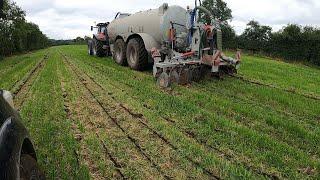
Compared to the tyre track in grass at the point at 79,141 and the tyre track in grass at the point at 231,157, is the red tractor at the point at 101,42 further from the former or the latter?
the tyre track in grass at the point at 231,157

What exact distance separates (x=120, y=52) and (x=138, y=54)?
2.56m

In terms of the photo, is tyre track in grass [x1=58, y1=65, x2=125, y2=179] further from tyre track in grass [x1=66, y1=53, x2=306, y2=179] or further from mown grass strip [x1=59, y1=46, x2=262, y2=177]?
tyre track in grass [x1=66, y1=53, x2=306, y2=179]

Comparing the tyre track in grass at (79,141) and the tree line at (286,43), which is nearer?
the tyre track in grass at (79,141)

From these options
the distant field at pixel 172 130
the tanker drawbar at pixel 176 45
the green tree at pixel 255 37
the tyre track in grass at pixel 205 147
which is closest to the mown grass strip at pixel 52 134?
the distant field at pixel 172 130

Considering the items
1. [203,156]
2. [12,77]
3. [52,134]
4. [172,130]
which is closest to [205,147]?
[203,156]

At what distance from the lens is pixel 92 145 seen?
6.80 metres

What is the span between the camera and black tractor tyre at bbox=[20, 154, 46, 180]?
345cm

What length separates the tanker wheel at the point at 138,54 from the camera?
54.6 feet

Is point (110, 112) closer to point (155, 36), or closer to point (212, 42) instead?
point (212, 42)

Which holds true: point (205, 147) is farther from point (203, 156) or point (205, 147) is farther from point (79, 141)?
point (79, 141)

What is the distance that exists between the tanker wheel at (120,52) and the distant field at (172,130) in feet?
18.6

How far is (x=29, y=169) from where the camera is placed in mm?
3576

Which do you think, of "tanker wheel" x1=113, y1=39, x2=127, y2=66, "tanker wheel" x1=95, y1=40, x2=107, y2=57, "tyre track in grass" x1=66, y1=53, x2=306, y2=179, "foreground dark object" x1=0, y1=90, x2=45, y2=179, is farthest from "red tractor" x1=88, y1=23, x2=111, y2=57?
"foreground dark object" x1=0, y1=90, x2=45, y2=179

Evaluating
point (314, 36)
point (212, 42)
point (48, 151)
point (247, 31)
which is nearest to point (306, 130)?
point (48, 151)
